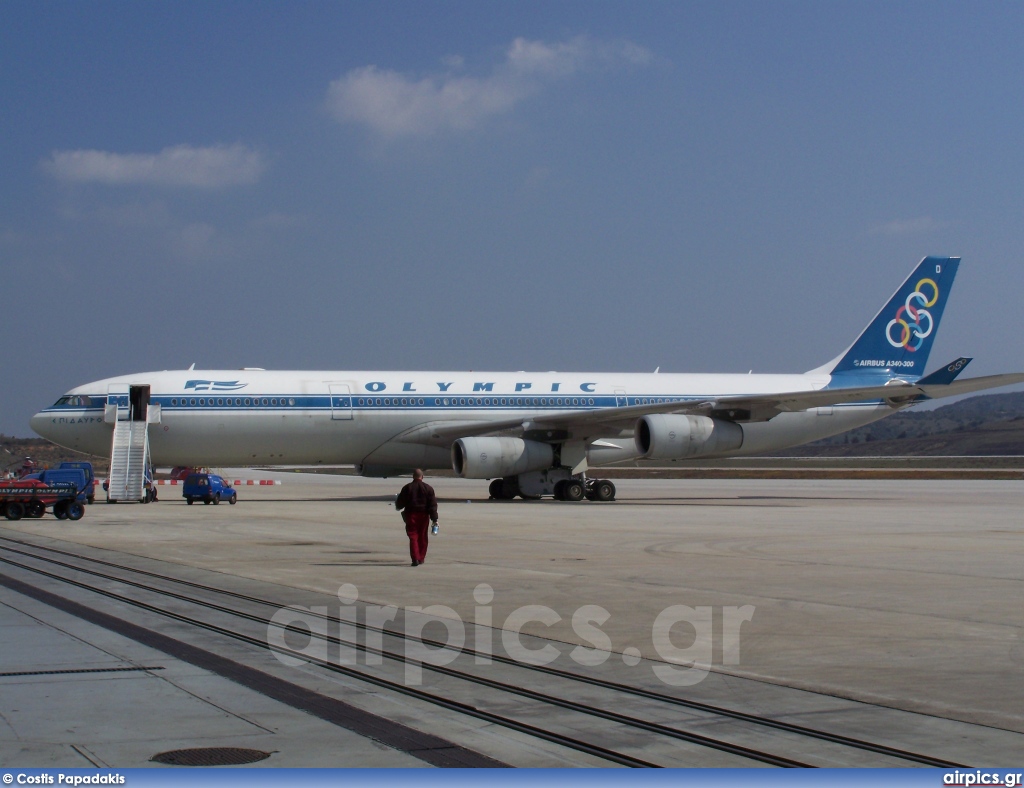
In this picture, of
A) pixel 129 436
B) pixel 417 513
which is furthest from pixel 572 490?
pixel 417 513

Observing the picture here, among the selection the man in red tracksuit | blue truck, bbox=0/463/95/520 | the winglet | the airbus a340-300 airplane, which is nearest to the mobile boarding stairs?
the airbus a340-300 airplane

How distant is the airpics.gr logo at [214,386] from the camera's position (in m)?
32.3

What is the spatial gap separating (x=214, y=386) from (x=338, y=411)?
3707 millimetres

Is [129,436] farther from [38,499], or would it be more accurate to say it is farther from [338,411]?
[338,411]

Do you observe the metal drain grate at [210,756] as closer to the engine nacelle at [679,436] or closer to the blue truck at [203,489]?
the engine nacelle at [679,436]

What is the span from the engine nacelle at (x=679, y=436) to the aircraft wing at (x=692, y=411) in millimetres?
424

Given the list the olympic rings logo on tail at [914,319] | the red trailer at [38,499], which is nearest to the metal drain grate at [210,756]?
the red trailer at [38,499]

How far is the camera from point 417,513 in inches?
602

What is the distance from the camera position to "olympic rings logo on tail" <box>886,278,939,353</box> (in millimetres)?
38906

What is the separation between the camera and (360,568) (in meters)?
14.7

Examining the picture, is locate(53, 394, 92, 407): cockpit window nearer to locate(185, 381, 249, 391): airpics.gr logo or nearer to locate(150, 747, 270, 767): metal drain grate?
locate(185, 381, 249, 391): airpics.gr logo


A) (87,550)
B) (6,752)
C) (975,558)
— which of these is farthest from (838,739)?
(87,550)

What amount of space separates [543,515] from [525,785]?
21.0 meters

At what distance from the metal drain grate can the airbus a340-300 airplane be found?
25539mm
